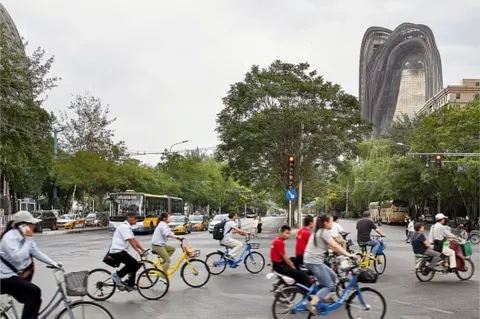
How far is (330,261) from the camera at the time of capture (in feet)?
43.2

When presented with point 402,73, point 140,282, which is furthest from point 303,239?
point 402,73

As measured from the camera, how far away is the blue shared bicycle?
354 inches

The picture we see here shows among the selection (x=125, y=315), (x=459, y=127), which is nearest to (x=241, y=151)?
(x=459, y=127)

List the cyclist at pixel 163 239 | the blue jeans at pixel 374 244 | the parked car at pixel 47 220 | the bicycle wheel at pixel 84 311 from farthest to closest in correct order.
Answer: the parked car at pixel 47 220, the blue jeans at pixel 374 244, the cyclist at pixel 163 239, the bicycle wheel at pixel 84 311

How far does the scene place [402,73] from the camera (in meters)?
173

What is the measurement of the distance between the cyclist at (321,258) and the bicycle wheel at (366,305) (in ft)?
0.98

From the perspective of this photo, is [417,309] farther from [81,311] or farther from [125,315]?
[81,311]

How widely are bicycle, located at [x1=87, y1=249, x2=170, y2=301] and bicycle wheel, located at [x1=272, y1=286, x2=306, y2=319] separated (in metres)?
3.45

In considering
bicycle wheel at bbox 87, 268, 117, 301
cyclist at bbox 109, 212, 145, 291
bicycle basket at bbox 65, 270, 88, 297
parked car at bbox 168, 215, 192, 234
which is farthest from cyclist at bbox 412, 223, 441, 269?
parked car at bbox 168, 215, 192, 234

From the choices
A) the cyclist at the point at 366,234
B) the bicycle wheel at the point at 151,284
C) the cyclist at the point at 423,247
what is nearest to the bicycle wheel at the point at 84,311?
the bicycle wheel at the point at 151,284

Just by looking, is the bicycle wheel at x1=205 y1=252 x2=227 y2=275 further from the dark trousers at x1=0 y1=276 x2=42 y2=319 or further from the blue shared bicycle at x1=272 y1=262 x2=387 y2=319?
the dark trousers at x1=0 y1=276 x2=42 y2=319

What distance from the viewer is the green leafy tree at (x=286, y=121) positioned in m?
45.6

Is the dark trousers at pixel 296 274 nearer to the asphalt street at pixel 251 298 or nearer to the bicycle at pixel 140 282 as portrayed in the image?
the asphalt street at pixel 251 298

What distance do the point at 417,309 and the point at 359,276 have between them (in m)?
2.28
